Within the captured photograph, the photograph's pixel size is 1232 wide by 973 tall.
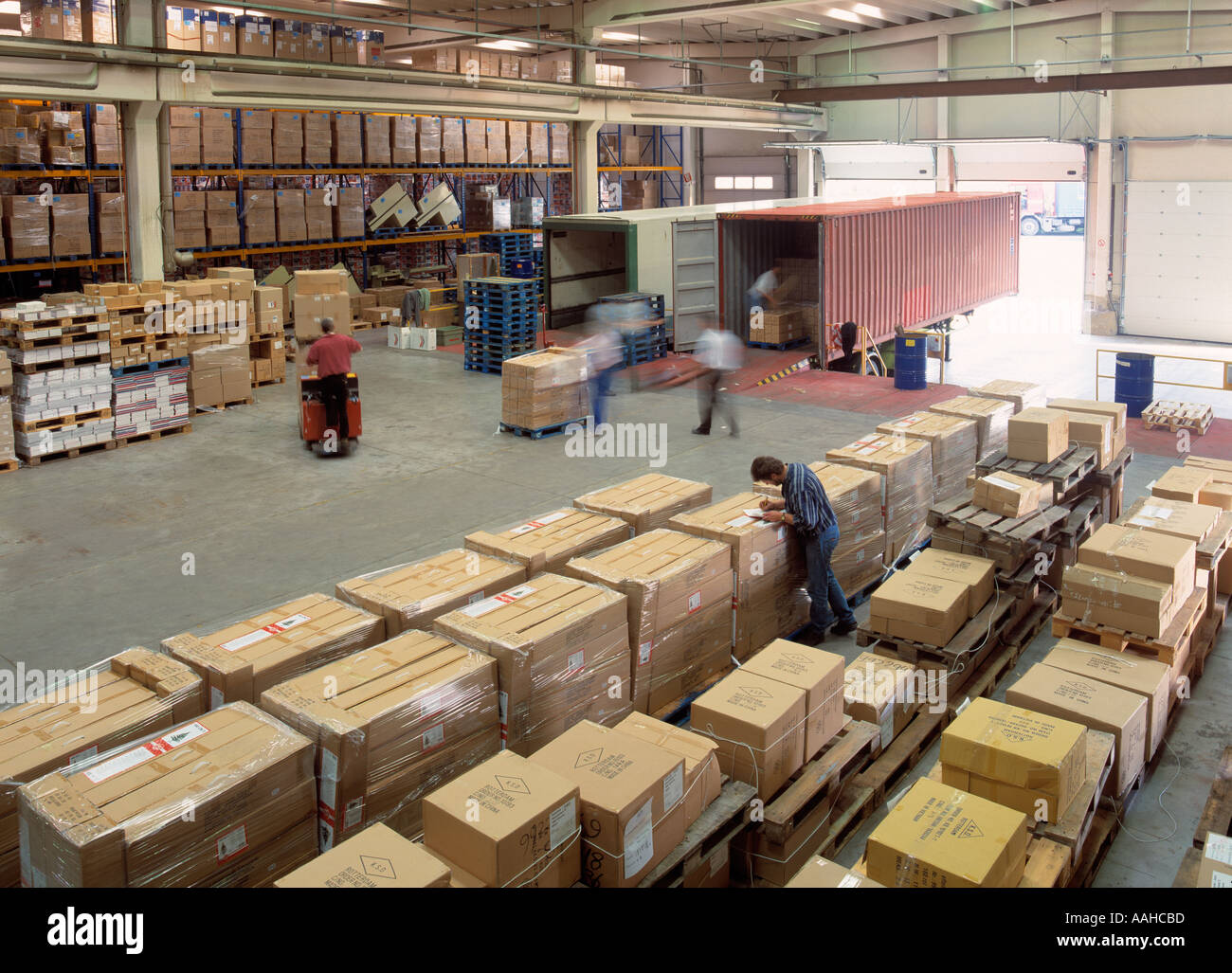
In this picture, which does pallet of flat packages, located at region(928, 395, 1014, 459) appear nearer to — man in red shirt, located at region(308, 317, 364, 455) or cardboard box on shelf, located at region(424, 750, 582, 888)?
man in red shirt, located at region(308, 317, 364, 455)

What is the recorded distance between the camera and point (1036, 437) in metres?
8.00

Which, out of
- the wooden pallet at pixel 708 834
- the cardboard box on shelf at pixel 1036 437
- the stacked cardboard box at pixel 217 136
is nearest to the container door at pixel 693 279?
the stacked cardboard box at pixel 217 136

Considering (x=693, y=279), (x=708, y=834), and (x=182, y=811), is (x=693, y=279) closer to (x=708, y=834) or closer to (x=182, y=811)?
(x=708, y=834)

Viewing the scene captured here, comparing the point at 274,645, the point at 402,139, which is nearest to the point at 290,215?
the point at 402,139

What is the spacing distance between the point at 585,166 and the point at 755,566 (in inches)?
622

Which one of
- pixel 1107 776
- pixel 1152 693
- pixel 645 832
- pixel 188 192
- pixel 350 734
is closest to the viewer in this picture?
pixel 645 832

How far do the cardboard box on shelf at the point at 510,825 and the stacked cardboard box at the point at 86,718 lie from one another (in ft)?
5.22

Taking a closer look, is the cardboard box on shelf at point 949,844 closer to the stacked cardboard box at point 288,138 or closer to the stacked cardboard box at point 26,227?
the stacked cardboard box at point 26,227

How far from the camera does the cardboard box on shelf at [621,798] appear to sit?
3980mm

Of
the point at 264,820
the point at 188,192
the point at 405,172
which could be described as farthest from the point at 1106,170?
the point at 264,820

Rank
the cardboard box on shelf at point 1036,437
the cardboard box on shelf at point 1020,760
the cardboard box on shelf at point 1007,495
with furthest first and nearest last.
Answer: the cardboard box on shelf at point 1036,437
the cardboard box on shelf at point 1007,495
the cardboard box on shelf at point 1020,760

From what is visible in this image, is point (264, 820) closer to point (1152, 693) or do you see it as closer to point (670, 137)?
point (1152, 693)

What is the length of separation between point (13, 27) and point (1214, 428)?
2065cm

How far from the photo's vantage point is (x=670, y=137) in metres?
30.1
